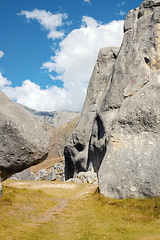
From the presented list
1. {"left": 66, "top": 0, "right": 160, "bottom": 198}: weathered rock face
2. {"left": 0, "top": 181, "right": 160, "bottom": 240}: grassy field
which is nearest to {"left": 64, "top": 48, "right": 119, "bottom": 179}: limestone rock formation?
{"left": 66, "top": 0, "right": 160, "bottom": 198}: weathered rock face

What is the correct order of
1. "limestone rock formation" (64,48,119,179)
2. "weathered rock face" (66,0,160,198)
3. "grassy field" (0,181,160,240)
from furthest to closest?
"limestone rock formation" (64,48,119,179), "weathered rock face" (66,0,160,198), "grassy field" (0,181,160,240)

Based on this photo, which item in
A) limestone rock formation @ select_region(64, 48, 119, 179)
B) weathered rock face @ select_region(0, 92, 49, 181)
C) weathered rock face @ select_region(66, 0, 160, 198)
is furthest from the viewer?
limestone rock formation @ select_region(64, 48, 119, 179)

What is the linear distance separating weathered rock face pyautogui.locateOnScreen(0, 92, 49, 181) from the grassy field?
1372mm

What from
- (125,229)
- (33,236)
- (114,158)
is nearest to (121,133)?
(114,158)

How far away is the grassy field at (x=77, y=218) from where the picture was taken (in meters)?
6.25

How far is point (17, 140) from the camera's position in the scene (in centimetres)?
838

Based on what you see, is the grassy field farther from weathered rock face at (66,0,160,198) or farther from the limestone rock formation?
the limestone rock formation

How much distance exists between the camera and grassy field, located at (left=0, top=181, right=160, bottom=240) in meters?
6.25

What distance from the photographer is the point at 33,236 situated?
6031mm

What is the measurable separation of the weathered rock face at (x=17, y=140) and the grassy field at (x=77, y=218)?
54.0 inches

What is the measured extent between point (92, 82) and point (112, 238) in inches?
917

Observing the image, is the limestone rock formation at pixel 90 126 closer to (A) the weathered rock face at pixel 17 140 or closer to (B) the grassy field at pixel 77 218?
(B) the grassy field at pixel 77 218

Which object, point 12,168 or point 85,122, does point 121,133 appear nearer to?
point 12,168

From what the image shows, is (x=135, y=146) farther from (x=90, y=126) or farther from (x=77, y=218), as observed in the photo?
(x=90, y=126)
